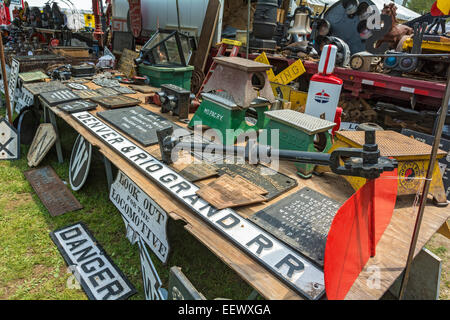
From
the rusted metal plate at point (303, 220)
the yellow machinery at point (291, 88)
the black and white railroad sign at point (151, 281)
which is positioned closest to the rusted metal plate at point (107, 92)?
the yellow machinery at point (291, 88)

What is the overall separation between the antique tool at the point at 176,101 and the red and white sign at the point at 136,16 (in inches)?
317

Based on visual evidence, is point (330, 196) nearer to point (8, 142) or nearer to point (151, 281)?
point (151, 281)

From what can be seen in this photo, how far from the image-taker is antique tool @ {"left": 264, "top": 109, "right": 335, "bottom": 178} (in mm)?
2627

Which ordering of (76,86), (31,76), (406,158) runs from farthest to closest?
(31,76), (76,86), (406,158)

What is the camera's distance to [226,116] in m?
3.31

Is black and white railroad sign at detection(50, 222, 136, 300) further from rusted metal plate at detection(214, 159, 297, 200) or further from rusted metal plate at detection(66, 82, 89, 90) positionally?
rusted metal plate at detection(66, 82, 89, 90)

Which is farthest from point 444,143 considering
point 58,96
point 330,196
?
point 58,96

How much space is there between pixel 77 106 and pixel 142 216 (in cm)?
237

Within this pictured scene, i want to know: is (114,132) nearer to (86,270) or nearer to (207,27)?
(86,270)

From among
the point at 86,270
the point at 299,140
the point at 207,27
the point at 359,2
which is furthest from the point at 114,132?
the point at 359,2

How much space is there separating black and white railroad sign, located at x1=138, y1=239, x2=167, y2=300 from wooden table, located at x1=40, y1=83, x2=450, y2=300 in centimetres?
35

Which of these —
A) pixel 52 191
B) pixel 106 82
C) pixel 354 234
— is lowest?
pixel 52 191

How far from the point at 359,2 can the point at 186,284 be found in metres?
7.41

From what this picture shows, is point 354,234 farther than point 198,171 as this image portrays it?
No
